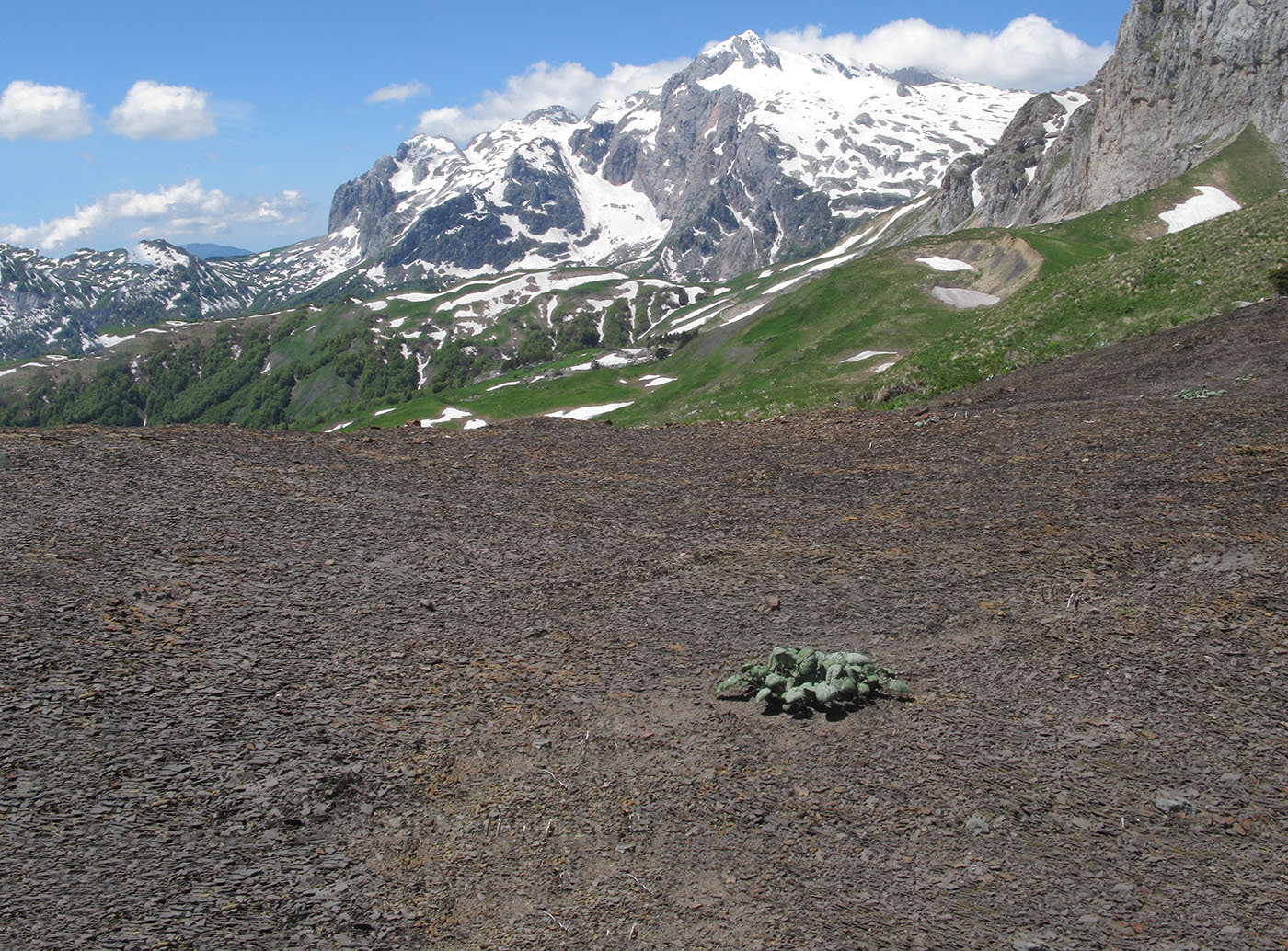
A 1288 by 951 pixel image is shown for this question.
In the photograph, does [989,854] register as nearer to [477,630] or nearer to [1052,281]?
[477,630]

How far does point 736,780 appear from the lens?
7.71 m

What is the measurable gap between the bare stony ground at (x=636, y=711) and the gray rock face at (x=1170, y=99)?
75.4 m

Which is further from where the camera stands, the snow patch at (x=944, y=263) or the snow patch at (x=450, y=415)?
the snow patch at (x=450, y=415)

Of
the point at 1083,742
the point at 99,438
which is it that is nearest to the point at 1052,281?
the point at 1083,742

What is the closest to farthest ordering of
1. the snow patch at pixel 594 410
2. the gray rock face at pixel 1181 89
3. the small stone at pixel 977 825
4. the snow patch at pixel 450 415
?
the small stone at pixel 977 825 < the gray rock face at pixel 1181 89 < the snow patch at pixel 594 410 < the snow patch at pixel 450 415

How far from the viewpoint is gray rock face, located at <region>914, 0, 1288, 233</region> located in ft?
229

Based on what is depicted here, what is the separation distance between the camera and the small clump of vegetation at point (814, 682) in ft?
27.9

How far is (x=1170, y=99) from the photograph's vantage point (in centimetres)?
8194

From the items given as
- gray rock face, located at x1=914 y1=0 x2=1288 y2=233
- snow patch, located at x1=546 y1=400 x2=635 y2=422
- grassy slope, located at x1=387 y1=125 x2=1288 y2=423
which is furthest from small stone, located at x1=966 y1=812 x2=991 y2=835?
gray rock face, located at x1=914 y1=0 x2=1288 y2=233

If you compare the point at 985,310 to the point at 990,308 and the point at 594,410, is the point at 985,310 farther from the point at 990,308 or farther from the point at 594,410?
the point at 594,410

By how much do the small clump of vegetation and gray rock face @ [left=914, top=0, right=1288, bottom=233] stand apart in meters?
79.7

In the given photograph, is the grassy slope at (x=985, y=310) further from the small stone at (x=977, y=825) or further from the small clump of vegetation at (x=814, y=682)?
the small stone at (x=977, y=825)

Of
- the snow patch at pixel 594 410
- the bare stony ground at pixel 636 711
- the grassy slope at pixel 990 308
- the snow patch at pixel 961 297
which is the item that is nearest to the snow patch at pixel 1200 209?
the grassy slope at pixel 990 308

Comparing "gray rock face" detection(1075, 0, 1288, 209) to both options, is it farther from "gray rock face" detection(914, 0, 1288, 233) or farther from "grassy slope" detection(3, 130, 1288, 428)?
"grassy slope" detection(3, 130, 1288, 428)
